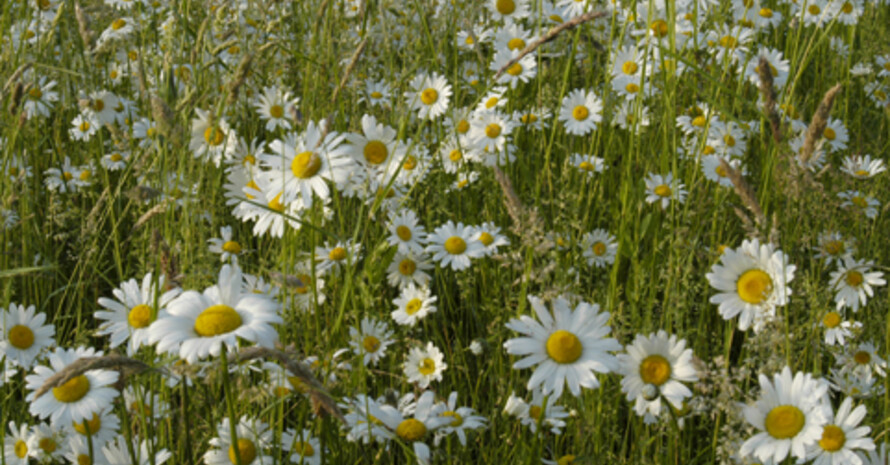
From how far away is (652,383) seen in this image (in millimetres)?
1518

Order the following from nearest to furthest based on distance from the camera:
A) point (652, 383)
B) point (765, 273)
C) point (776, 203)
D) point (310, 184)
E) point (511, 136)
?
1. point (652, 383)
2. point (765, 273)
3. point (310, 184)
4. point (776, 203)
5. point (511, 136)

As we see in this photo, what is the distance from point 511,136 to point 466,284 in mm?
1453

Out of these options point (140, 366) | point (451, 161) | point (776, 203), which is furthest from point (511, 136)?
point (140, 366)

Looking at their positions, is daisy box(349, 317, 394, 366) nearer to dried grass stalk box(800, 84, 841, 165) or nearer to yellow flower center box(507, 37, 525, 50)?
dried grass stalk box(800, 84, 841, 165)

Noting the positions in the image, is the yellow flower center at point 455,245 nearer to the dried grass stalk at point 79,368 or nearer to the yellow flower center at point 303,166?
the yellow flower center at point 303,166

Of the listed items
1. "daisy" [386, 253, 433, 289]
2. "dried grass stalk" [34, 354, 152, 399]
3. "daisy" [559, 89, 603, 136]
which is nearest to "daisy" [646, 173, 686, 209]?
"daisy" [559, 89, 603, 136]

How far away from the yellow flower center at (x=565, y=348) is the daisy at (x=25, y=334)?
123 cm

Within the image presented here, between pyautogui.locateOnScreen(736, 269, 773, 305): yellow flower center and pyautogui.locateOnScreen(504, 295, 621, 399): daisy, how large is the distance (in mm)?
489

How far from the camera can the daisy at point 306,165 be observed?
1724 mm

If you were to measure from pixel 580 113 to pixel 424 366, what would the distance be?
1.83 meters

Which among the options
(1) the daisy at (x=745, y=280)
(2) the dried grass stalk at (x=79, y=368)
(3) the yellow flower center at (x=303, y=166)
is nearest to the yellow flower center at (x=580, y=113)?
(1) the daisy at (x=745, y=280)

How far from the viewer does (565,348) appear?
4.43 feet

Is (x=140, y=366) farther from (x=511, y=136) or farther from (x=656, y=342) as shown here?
(x=511, y=136)

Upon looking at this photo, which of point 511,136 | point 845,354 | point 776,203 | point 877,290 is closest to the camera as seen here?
point 845,354
